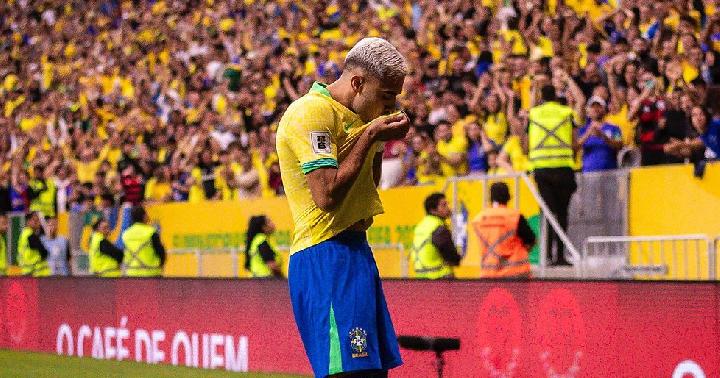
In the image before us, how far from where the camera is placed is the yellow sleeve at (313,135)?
536 centimetres

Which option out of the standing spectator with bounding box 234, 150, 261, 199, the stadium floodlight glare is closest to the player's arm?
the stadium floodlight glare

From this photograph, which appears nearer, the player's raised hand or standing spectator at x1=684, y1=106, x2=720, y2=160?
the player's raised hand

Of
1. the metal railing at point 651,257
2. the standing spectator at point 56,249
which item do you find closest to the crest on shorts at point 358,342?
the metal railing at point 651,257

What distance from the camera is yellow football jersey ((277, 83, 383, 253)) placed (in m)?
5.38

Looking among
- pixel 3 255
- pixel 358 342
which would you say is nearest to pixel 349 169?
pixel 358 342

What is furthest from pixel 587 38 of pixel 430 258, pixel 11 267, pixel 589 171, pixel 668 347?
pixel 11 267

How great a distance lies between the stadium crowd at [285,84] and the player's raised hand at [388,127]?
27.2ft

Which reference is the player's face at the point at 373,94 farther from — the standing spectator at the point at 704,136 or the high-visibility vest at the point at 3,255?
the high-visibility vest at the point at 3,255

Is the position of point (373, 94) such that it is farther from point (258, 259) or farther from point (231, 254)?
point (231, 254)

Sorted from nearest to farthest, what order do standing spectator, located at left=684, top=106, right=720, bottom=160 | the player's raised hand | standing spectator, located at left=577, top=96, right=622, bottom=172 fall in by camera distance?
the player's raised hand
standing spectator, located at left=684, top=106, right=720, bottom=160
standing spectator, located at left=577, top=96, right=622, bottom=172

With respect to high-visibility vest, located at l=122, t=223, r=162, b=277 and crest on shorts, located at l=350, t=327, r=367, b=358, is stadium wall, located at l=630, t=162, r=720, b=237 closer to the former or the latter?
high-visibility vest, located at l=122, t=223, r=162, b=277

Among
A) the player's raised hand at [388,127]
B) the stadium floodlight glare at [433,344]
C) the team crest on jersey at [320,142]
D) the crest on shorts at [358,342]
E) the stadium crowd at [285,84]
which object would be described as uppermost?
the stadium crowd at [285,84]

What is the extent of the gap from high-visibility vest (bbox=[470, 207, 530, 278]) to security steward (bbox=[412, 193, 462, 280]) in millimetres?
348

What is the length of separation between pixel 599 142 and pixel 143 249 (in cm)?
645
